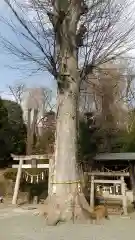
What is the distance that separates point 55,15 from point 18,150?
11.6 meters

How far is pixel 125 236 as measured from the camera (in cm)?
855

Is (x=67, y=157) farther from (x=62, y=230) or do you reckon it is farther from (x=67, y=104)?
(x=62, y=230)

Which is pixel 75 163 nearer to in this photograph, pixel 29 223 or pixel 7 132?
pixel 29 223

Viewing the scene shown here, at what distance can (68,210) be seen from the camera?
10852mm

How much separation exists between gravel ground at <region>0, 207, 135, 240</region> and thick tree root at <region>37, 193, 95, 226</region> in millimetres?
392

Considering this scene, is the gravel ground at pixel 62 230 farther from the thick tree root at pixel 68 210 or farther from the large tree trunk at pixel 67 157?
the large tree trunk at pixel 67 157

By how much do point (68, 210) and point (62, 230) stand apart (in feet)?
5.31

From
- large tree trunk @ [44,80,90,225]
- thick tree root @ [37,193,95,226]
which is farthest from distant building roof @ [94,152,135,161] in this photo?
thick tree root @ [37,193,95,226]

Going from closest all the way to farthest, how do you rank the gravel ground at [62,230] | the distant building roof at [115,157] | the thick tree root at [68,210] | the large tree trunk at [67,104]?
1. the gravel ground at [62,230]
2. the thick tree root at [68,210]
3. the large tree trunk at [67,104]
4. the distant building roof at [115,157]

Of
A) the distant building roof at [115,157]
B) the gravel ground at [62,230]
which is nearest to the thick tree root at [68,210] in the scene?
the gravel ground at [62,230]

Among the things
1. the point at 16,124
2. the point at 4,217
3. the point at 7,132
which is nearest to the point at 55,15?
the point at 4,217

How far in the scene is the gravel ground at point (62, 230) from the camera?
8.40 m

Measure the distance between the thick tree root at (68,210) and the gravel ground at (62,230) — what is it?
39cm

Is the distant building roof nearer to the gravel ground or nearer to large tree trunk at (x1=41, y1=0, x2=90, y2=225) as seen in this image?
the gravel ground
